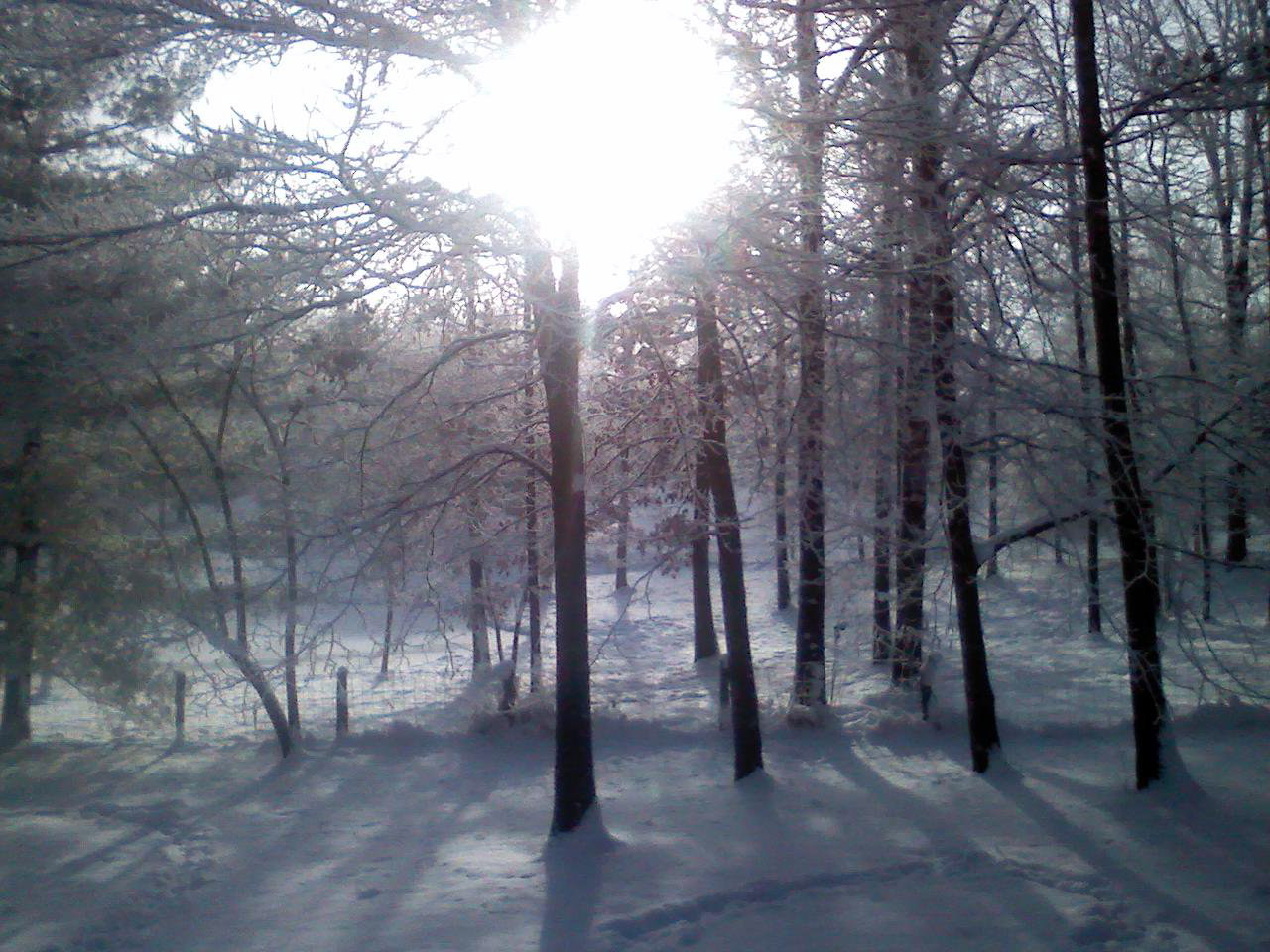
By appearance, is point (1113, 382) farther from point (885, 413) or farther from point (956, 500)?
point (885, 413)

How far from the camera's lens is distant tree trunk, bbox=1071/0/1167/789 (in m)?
7.72

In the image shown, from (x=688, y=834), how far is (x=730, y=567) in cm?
264

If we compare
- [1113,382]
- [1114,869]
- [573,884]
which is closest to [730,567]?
[573,884]

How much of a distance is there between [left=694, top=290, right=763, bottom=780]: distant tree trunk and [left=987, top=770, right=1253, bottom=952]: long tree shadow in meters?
2.34

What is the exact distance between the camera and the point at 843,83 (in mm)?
7820

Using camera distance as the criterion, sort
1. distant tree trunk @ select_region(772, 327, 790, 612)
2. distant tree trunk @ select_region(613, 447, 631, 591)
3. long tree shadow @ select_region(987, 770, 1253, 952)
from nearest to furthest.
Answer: long tree shadow @ select_region(987, 770, 1253, 952)
distant tree trunk @ select_region(772, 327, 790, 612)
distant tree trunk @ select_region(613, 447, 631, 591)

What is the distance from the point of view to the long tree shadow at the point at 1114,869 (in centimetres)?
552

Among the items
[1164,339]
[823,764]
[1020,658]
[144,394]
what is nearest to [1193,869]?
[1164,339]

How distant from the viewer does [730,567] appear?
32.3 ft

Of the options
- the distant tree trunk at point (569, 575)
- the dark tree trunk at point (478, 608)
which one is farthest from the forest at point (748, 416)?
the dark tree trunk at point (478, 608)

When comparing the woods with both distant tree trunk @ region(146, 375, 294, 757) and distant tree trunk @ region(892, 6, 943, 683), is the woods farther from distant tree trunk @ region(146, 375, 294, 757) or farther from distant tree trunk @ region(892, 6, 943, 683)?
distant tree trunk @ region(146, 375, 294, 757)

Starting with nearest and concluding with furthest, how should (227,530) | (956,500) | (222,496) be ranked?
(956,500)
(222,496)
(227,530)

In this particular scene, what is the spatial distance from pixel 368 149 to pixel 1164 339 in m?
6.26

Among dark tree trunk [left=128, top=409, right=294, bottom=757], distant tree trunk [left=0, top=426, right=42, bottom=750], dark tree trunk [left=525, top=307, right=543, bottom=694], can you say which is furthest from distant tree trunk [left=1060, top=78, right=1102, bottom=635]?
distant tree trunk [left=0, top=426, right=42, bottom=750]
